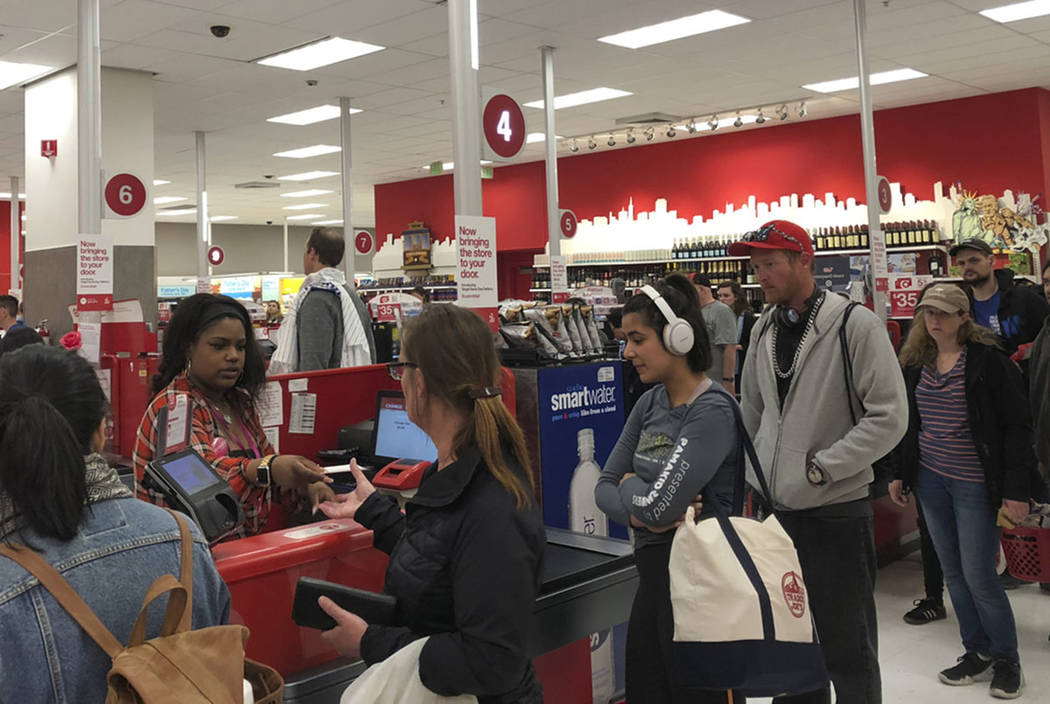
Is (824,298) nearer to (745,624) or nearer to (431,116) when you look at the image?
(745,624)

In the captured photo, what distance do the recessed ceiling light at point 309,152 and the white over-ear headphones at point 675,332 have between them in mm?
11307

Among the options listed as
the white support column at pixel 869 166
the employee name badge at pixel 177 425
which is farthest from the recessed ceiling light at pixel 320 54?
the employee name badge at pixel 177 425

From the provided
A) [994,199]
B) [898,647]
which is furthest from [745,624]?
[994,199]

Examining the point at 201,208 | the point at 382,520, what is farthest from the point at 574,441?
the point at 201,208

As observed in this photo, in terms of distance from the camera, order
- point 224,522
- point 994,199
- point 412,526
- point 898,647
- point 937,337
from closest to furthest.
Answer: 1. point 412,526
2. point 224,522
3. point 937,337
4. point 898,647
5. point 994,199

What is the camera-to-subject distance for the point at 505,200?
15172 millimetres

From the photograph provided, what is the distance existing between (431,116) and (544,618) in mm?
9820

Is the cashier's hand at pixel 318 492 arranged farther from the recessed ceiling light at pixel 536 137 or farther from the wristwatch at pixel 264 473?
the recessed ceiling light at pixel 536 137

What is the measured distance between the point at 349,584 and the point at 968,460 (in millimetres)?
2688

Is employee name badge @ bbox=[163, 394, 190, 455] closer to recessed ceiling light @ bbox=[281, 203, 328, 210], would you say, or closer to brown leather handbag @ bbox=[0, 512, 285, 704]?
brown leather handbag @ bbox=[0, 512, 285, 704]

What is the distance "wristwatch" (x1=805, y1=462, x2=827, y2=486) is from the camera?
2.57 metres

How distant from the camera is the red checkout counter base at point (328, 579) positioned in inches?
71.3

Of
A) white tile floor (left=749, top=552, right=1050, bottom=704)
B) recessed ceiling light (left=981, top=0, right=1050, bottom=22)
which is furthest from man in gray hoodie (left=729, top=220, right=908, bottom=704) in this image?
recessed ceiling light (left=981, top=0, right=1050, bottom=22)

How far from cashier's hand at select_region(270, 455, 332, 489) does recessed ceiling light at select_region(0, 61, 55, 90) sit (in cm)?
790
